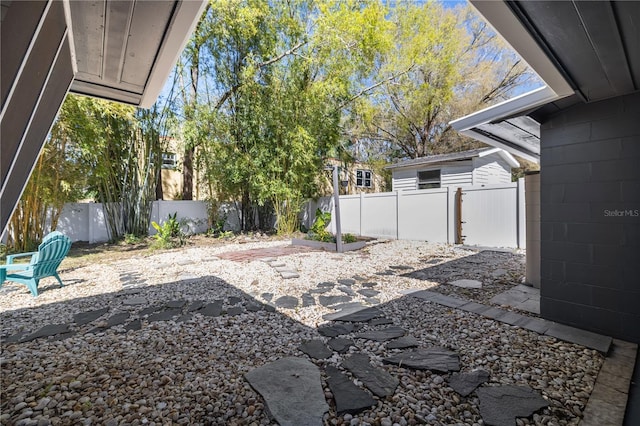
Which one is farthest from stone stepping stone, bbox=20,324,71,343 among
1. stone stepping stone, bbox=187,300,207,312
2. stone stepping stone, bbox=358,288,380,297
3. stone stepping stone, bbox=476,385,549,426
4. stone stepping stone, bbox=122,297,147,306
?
stone stepping stone, bbox=476,385,549,426

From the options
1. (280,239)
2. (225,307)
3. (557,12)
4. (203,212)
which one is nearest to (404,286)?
(225,307)

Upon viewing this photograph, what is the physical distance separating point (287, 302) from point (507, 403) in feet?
6.91

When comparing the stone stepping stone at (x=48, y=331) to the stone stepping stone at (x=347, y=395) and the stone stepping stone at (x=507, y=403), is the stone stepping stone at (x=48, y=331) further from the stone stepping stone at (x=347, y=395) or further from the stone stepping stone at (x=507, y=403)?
the stone stepping stone at (x=507, y=403)

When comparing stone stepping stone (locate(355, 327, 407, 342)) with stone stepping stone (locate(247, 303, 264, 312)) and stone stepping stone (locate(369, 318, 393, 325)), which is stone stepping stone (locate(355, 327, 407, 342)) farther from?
stone stepping stone (locate(247, 303, 264, 312))

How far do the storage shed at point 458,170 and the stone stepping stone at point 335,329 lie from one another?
7831 millimetres

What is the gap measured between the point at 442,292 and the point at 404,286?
1.56 ft

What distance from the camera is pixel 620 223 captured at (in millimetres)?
2119

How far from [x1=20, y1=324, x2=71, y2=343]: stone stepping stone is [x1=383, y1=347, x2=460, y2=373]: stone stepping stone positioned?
2717mm

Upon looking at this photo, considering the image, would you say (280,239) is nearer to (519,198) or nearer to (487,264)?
(487,264)

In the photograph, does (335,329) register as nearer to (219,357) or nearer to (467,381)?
(219,357)

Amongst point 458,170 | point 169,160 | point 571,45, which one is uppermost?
point 169,160

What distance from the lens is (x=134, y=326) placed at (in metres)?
2.51

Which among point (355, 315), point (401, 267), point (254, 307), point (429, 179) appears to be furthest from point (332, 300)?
point (429, 179)

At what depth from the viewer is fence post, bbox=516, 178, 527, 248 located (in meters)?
5.88
